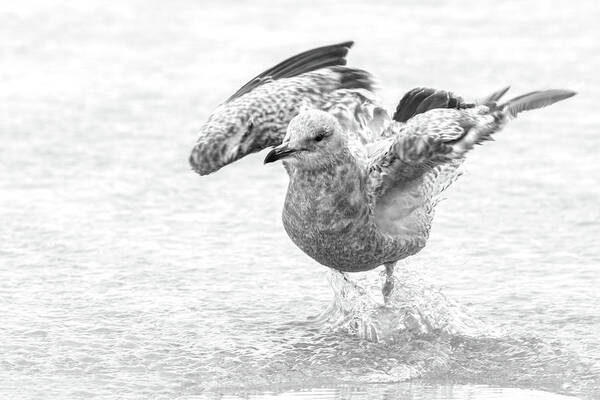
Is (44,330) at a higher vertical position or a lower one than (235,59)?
lower

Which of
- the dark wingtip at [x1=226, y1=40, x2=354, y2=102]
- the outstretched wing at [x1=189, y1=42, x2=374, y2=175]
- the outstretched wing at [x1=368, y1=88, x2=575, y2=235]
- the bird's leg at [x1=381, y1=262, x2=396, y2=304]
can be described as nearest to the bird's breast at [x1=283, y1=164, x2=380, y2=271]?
the outstretched wing at [x1=368, y1=88, x2=575, y2=235]

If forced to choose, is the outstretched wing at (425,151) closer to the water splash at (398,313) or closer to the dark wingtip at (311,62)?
the water splash at (398,313)

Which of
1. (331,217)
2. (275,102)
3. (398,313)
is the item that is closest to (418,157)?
(331,217)

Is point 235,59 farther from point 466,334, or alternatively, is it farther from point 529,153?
point 466,334

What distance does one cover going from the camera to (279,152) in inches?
282

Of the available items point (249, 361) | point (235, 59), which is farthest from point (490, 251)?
point (235, 59)

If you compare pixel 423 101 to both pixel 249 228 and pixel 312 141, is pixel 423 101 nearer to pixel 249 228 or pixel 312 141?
pixel 312 141

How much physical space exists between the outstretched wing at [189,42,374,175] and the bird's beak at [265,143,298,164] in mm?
1184

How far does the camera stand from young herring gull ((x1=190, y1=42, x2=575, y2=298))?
7473 mm

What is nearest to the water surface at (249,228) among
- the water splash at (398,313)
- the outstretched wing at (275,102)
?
the water splash at (398,313)

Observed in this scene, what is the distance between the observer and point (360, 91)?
9.11m

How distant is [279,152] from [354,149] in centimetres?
114

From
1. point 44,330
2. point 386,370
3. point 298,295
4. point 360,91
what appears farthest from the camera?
point 360,91

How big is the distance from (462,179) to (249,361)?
12.0 ft
